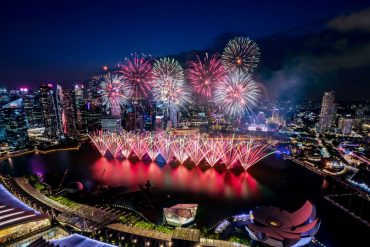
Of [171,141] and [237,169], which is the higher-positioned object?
[171,141]

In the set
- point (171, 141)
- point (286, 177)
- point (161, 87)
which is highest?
point (161, 87)

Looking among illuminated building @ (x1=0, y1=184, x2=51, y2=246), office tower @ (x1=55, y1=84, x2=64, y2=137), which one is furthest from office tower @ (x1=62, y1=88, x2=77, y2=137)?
illuminated building @ (x1=0, y1=184, x2=51, y2=246)

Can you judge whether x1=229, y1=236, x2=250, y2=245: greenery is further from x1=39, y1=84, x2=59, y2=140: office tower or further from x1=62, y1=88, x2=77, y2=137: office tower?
x1=39, y1=84, x2=59, y2=140: office tower

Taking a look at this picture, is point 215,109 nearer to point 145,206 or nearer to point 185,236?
point 145,206

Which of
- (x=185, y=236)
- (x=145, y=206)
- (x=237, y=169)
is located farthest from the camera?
(x=237, y=169)

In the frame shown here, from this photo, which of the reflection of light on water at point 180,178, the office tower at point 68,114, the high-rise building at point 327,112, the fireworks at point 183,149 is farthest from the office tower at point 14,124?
the high-rise building at point 327,112

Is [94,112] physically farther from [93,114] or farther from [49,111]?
[49,111]

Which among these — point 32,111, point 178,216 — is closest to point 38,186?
point 178,216

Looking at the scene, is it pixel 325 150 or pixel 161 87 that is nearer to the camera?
pixel 161 87

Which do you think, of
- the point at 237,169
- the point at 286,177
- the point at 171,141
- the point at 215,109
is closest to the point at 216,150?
the point at 237,169
